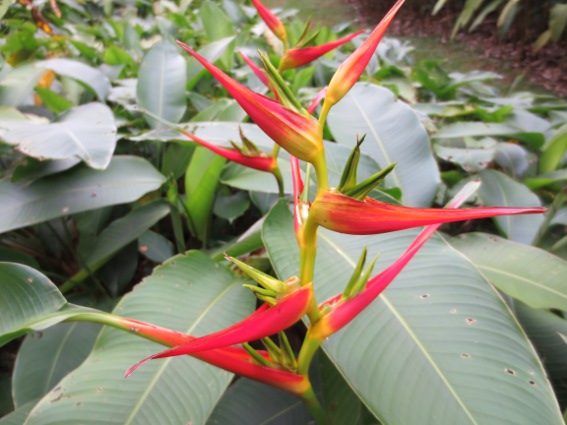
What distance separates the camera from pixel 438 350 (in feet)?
1.73

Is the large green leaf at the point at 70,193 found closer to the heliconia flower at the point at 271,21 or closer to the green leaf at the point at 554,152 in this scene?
the heliconia flower at the point at 271,21

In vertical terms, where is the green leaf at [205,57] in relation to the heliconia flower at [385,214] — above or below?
below

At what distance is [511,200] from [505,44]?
4775 millimetres

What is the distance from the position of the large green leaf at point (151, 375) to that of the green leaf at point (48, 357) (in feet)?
0.85

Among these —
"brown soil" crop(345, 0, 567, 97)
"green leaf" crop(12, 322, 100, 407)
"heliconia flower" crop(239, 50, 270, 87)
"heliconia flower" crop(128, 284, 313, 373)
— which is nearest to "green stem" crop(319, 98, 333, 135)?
"heliconia flower" crop(128, 284, 313, 373)

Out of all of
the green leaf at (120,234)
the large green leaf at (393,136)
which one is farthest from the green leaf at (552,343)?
the green leaf at (120,234)

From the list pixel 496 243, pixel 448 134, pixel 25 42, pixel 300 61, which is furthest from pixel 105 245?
pixel 25 42

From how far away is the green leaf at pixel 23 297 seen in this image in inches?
21.1

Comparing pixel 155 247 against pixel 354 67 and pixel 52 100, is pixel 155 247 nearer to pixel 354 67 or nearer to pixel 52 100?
pixel 52 100

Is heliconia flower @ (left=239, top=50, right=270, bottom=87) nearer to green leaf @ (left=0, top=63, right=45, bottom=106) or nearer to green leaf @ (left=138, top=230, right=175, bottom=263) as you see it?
green leaf @ (left=138, top=230, right=175, bottom=263)

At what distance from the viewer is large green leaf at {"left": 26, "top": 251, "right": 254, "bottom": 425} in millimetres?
550

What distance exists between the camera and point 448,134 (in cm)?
120

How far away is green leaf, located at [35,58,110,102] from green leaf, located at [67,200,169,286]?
0.55 meters

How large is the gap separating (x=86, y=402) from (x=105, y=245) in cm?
47
